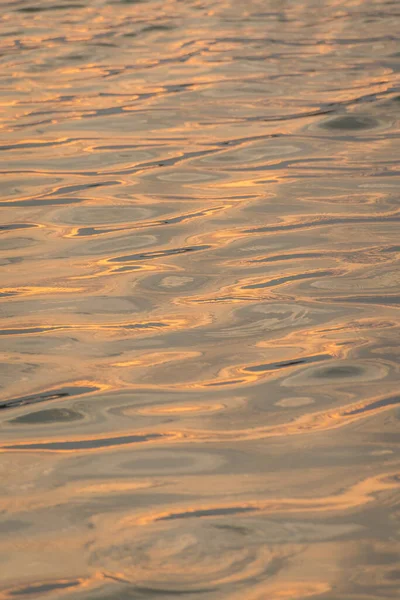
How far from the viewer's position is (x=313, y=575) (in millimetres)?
1321

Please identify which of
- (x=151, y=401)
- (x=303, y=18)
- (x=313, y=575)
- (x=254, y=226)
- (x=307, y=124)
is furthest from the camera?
(x=303, y=18)

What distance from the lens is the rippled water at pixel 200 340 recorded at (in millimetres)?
1392

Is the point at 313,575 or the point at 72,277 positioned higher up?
the point at 72,277

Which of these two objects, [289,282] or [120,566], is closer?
[120,566]

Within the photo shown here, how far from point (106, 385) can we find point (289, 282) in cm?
70

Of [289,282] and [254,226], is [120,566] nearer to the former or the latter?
[289,282]

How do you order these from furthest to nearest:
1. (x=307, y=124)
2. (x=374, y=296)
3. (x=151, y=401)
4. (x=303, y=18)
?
1. (x=303, y=18)
2. (x=307, y=124)
3. (x=374, y=296)
4. (x=151, y=401)

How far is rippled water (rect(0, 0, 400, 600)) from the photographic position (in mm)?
1392


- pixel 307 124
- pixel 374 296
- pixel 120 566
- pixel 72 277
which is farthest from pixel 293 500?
pixel 307 124

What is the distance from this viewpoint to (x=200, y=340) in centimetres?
207

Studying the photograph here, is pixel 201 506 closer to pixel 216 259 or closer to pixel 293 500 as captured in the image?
pixel 293 500

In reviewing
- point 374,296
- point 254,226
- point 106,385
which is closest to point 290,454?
point 106,385

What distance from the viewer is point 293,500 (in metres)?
1.50

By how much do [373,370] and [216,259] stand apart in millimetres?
768
